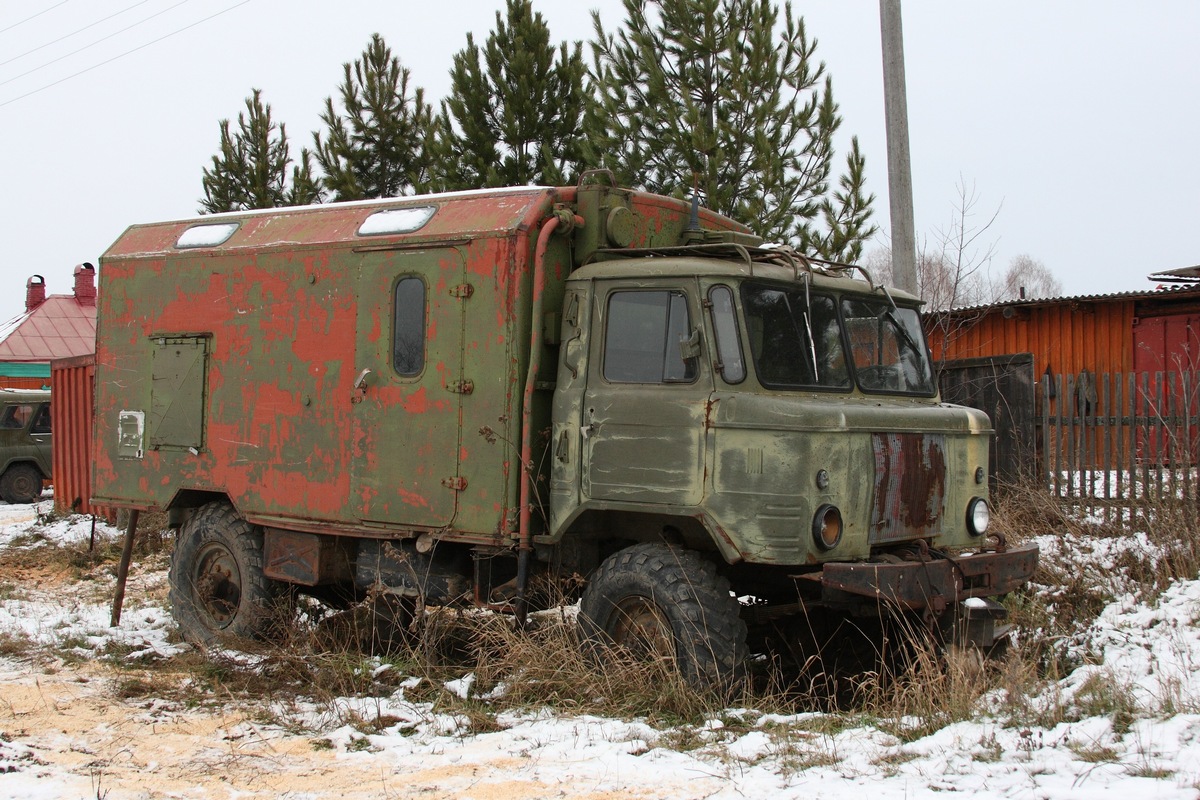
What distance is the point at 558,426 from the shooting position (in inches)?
268

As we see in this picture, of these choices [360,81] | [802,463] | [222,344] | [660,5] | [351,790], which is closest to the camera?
[351,790]

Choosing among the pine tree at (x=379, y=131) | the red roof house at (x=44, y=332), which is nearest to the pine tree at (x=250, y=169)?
the pine tree at (x=379, y=131)

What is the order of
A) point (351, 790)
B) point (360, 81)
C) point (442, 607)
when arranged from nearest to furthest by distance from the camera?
point (351, 790), point (442, 607), point (360, 81)

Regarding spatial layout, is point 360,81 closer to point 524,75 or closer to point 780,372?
point 524,75

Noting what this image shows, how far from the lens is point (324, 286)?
25.9ft

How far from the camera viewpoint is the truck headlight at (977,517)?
693cm

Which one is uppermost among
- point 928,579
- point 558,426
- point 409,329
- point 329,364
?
point 409,329

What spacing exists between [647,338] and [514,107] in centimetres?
1162

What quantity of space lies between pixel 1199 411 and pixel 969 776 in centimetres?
686

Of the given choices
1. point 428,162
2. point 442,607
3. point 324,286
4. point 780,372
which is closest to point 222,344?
point 324,286

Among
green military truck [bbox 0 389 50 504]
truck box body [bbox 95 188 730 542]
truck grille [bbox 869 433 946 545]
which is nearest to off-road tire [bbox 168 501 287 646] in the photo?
truck box body [bbox 95 188 730 542]

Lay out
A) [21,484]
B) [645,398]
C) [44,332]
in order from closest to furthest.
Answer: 1. [645,398]
2. [21,484]
3. [44,332]

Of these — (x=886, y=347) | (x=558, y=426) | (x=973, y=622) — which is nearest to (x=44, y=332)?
(x=558, y=426)

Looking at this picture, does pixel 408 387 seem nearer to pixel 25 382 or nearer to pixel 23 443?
pixel 23 443
